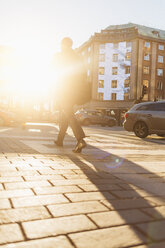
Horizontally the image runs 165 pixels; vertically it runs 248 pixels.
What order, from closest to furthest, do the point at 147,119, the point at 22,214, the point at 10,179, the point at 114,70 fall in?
the point at 22,214 < the point at 10,179 < the point at 147,119 < the point at 114,70

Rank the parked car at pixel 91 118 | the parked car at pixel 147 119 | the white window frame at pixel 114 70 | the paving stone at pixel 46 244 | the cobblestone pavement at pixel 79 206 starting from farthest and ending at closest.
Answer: the white window frame at pixel 114 70 < the parked car at pixel 91 118 < the parked car at pixel 147 119 < the cobblestone pavement at pixel 79 206 < the paving stone at pixel 46 244

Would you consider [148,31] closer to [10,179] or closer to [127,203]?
[10,179]

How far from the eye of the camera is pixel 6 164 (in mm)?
3543

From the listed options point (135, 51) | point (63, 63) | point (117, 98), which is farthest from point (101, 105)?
point (63, 63)

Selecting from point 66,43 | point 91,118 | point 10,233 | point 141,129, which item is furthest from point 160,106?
point 91,118

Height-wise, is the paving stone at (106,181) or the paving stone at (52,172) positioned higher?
the paving stone at (52,172)

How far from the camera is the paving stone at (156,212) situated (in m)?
1.99

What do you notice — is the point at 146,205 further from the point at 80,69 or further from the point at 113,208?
the point at 80,69

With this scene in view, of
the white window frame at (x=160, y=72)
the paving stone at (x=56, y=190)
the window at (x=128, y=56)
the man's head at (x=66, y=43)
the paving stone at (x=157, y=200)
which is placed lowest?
the paving stone at (x=157, y=200)

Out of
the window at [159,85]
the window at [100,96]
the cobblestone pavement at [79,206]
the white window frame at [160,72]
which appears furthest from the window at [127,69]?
the cobblestone pavement at [79,206]

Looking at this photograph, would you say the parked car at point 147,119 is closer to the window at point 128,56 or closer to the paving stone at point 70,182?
the paving stone at point 70,182

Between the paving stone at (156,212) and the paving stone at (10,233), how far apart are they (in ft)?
3.21

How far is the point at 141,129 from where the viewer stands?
1087 centimetres

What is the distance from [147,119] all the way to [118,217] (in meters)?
9.15
